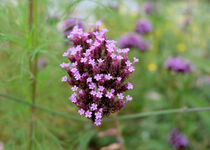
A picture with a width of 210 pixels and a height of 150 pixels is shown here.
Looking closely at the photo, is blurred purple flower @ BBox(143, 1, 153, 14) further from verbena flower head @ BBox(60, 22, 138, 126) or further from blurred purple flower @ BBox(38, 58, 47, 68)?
verbena flower head @ BBox(60, 22, 138, 126)

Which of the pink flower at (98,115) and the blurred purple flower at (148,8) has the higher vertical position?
the blurred purple flower at (148,8)

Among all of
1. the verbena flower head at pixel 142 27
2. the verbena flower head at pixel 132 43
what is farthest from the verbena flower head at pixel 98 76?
the verbena flower head at pixel 142 27

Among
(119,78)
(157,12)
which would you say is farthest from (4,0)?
(157,12)

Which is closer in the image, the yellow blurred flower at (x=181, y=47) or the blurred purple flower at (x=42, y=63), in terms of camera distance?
the blurred purple flower at (x=42, y=63)

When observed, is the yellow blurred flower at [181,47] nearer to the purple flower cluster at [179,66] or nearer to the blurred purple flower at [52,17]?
the purple flower cluster at [179,66]

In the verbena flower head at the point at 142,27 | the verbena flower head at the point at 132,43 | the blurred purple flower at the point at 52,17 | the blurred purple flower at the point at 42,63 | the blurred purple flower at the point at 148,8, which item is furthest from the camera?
the blurred purple flower at the point at 148,8

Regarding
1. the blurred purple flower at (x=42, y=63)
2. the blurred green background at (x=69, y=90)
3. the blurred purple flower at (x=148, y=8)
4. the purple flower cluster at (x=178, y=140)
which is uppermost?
the blurred purple flower at (x=148, y=8)
